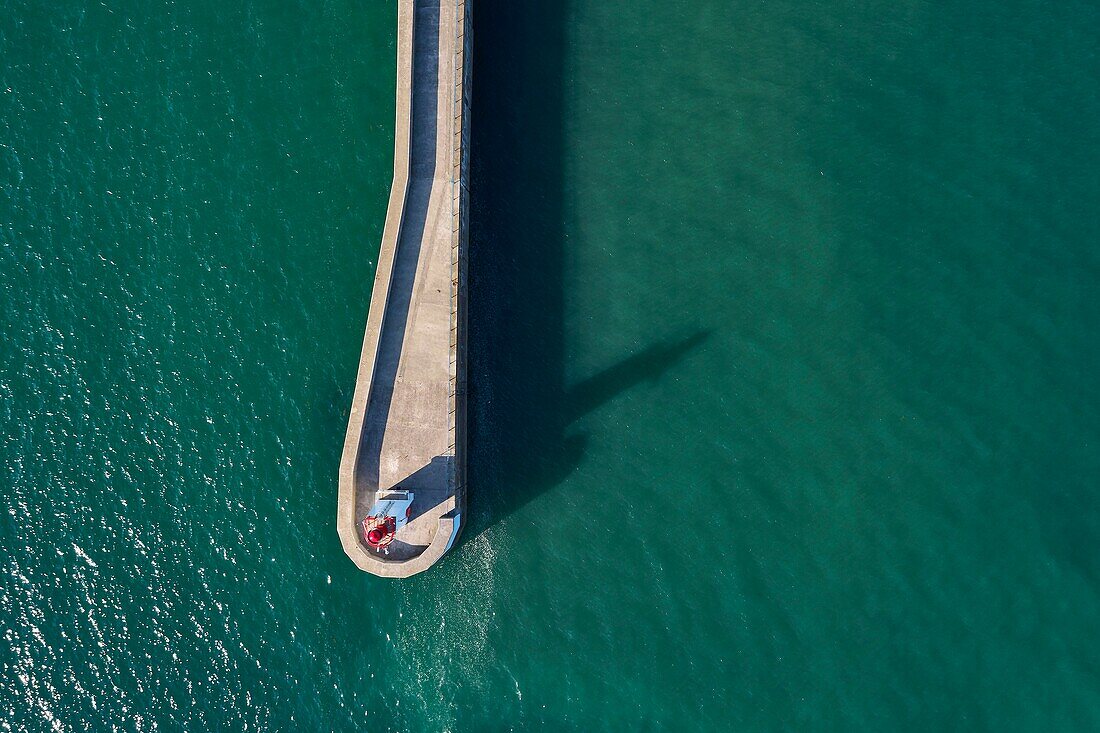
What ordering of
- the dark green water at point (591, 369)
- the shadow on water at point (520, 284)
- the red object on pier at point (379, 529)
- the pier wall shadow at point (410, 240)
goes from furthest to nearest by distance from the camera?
the shadow on water at point (520, 284), the pier wall shadow at point (410, 240), the dark green water at point (591, 369), the red object on pier at point (379, 529)

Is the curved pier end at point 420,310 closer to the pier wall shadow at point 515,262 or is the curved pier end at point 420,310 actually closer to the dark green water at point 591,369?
the pier wall shadow at point 515,262

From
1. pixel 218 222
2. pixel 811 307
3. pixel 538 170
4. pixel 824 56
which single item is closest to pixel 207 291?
pixel 218 222

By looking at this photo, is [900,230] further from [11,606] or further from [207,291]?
[11,606]

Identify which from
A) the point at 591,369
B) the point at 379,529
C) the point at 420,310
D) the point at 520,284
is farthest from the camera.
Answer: the point at 520,284

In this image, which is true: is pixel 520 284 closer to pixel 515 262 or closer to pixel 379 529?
pixel 515 262

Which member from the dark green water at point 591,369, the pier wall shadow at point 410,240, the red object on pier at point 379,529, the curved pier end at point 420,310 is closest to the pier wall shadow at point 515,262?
the dark green water at point 591,369

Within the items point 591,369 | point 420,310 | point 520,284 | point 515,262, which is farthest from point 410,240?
point 591,369
